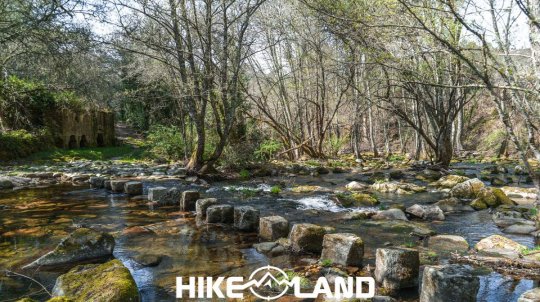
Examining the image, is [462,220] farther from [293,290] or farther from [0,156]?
[0,156]

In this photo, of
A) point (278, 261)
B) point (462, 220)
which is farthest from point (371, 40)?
point (278, 261)

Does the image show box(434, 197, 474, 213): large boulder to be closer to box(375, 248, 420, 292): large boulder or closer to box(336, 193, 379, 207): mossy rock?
box(336, 193, 379, 207): mossy rock

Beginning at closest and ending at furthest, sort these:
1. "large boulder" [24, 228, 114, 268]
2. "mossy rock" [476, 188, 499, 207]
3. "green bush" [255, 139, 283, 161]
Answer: "large boulder" [24, 228, 114, 268] < "mossy rock" [476, 188, 499, 207] < "green bush" [255, 139, 283, 161]

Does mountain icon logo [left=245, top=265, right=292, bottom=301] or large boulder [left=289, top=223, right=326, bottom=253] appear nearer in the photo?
mountain icon logo [left=245, top=265, right=292, bottom=301]

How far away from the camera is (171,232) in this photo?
20.1 ft

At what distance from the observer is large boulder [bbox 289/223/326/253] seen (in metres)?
5.02

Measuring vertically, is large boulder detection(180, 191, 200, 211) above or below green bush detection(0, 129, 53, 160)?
below

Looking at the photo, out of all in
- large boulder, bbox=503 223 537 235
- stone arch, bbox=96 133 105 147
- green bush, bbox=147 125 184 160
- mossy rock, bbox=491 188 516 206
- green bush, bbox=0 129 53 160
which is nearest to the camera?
large boulder, bbox=503 223 537 235

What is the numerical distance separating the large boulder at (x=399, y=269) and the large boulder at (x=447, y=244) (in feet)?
4.27

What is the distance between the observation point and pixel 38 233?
6.04 metres

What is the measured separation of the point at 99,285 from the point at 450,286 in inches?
115

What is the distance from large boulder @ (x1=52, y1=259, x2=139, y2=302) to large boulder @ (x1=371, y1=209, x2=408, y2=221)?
15.2 ft

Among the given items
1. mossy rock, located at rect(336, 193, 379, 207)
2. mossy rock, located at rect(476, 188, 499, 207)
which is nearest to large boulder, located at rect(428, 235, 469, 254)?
mossy rock, located at rect(336, 193, 379, 207)

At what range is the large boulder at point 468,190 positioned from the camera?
348 inches
